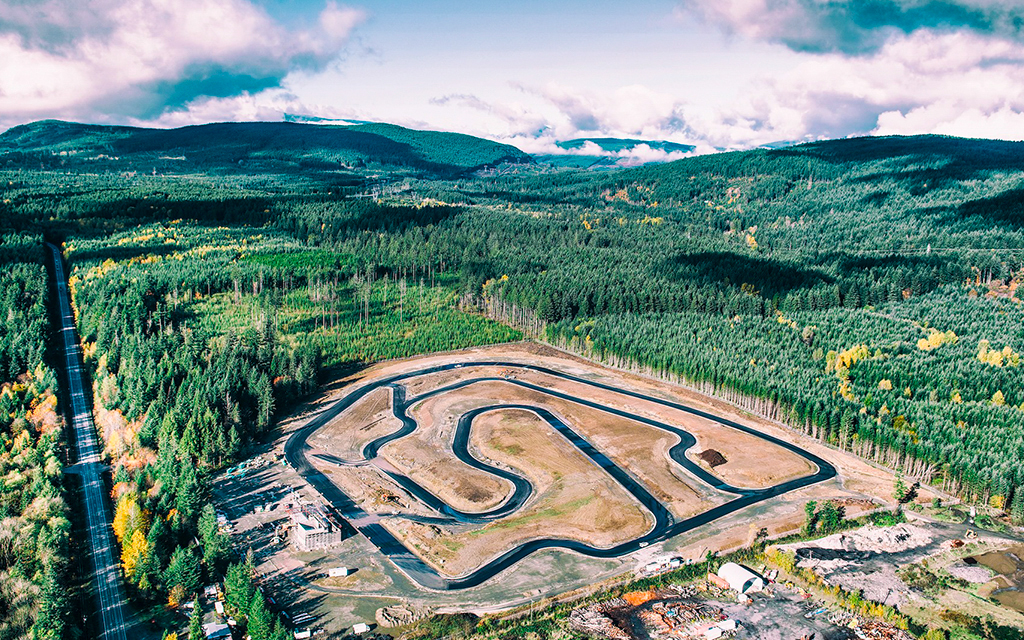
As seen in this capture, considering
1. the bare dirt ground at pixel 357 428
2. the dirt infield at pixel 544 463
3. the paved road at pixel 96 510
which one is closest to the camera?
the paved road at pixel 96 510

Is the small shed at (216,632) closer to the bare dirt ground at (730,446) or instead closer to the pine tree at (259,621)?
the pine tree at (259,621)

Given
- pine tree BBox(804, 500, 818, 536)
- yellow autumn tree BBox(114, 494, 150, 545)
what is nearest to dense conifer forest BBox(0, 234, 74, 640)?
yellow autumn tree BBox(114, 494, 150, 545)

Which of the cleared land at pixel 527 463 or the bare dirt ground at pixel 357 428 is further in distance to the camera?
the bare dirt ground at pixel 357 428

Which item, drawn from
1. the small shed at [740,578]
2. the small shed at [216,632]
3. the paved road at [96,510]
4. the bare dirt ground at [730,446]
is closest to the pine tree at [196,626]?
the small shed at [216,632]

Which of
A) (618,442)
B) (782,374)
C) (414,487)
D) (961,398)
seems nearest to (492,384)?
(618,442)

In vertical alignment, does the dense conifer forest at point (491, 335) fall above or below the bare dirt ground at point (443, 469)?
above

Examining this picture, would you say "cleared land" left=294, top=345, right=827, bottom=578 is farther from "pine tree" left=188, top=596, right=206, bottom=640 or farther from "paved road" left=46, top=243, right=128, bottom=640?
"paved road" left=46, top=243, right=128, bottom=640

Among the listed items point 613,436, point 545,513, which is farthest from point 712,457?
point 545,513
